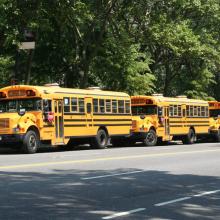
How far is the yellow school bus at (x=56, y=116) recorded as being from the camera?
76.6 ft

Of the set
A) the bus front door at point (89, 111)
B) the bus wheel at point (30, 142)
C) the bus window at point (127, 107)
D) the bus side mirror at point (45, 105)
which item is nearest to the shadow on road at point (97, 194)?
the bus wheel at point (30, 142)

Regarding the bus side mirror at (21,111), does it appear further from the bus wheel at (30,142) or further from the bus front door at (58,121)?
the bus front door at (58,121)

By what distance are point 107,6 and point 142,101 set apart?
22.6 ft

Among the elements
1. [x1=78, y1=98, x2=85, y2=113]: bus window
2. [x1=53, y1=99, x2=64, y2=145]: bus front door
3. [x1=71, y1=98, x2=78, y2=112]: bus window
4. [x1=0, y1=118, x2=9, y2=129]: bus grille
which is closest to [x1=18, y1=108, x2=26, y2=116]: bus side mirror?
[x1=0, y1=118, x2=9, y2=129]: bus grille

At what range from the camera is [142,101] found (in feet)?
106

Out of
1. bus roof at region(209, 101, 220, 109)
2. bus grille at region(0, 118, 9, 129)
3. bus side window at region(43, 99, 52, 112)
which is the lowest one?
bus grille at region(0, 118, 9, 129)

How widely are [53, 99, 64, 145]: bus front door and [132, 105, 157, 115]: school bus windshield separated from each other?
7.75 meters

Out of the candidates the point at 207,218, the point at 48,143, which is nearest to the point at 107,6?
the point at 48,143

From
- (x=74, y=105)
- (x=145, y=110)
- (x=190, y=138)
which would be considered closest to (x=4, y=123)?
(x=74, y=105)

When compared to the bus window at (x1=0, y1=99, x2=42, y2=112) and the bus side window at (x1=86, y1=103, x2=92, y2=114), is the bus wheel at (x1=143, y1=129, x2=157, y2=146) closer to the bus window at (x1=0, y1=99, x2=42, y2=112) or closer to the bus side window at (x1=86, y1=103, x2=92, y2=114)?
the bus side window at (x1=86, y1=103, x2=92, y2=114)

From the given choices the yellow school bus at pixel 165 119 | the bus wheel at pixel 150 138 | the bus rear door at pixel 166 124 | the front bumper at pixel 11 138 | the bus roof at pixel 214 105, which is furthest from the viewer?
the bus roof at pixel 214 105

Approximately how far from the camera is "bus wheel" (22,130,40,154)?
23062mm

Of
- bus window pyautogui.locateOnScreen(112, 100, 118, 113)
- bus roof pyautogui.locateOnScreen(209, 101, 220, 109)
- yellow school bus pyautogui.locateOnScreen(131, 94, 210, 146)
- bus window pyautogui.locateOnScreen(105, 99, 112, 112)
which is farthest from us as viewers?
bus roof pyautogui.locateOnScreen(209, 101, 220, 109)

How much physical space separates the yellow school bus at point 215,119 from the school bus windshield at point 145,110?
25.8ft
